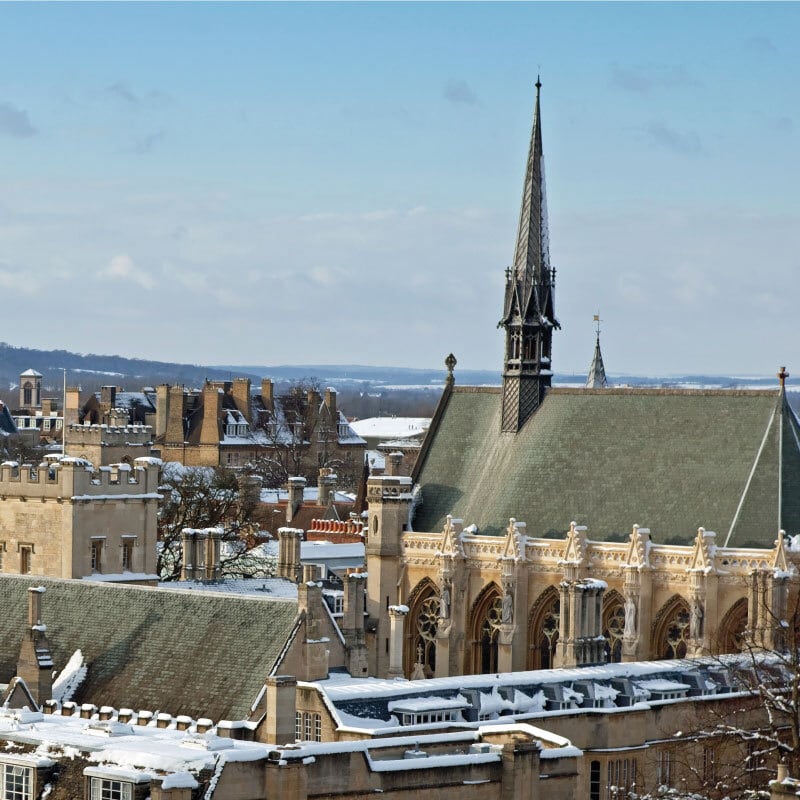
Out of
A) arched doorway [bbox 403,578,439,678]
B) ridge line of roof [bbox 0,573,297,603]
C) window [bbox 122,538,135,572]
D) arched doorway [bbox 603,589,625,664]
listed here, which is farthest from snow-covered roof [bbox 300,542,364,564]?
ridge line of roof [bbox 0,573,297,603]

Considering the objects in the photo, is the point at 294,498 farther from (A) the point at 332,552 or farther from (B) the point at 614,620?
(B) the point at 614,620

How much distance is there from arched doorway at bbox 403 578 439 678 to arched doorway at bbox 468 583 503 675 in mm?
1640

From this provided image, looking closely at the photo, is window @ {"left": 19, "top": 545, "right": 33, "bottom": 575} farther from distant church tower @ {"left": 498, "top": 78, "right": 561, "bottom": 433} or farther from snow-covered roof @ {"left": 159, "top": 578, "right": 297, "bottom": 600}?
distant church tower @ {"left": 498, "top": 78, "right": 561, "bottom": 433}

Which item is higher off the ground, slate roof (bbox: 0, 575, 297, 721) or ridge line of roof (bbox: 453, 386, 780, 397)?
ridge line of roof (bbox: 453, 386, 780, 397)

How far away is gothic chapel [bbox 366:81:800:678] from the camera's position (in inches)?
3270

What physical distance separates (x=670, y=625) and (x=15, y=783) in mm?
35697

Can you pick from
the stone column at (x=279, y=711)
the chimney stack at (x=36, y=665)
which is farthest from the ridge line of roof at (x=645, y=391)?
the stone column at (x=279, y=711)

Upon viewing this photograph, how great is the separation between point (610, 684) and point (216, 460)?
12182 centimetres

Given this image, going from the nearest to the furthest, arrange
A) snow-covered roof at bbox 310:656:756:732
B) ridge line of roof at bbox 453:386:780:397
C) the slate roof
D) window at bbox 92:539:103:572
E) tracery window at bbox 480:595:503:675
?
snow-covered roof at bbox 310:656:756:732, the slate roof, window at bbox 92:539:103:572, ridge line of roof at bbox 453:386:780:397, tracery window at bbox 480:595:503:675

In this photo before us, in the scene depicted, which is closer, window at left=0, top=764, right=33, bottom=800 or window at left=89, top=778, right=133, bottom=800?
window at left=89, top=778, right=133, bottom=800

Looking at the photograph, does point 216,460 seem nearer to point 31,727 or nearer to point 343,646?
point 343,646

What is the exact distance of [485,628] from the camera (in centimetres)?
9012

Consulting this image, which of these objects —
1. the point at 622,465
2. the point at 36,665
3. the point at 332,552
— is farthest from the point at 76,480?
the point at 332,552

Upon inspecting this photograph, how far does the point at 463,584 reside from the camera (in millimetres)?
90438
